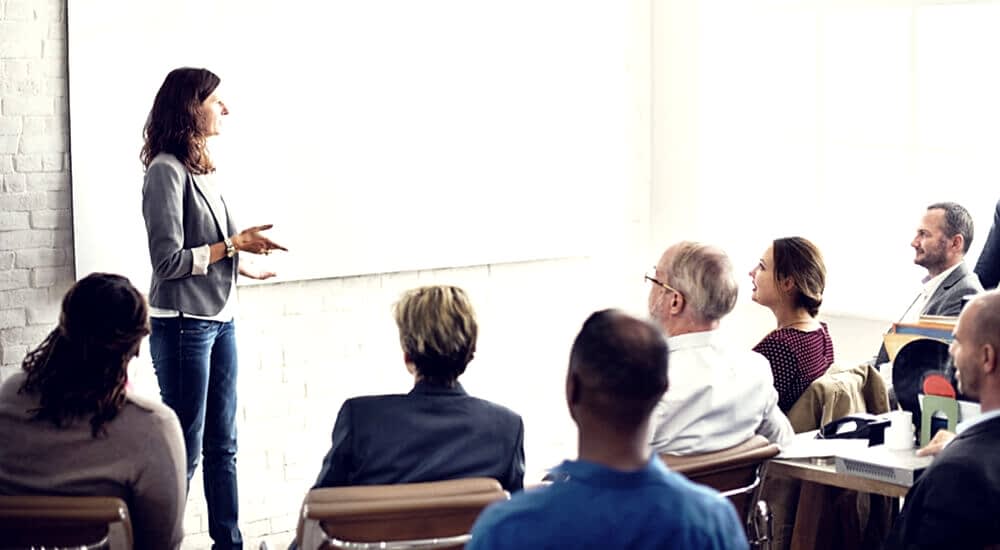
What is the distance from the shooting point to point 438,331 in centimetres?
334

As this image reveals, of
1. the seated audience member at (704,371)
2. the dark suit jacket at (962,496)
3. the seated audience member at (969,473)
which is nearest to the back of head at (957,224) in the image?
the seated audience member at (704,371)

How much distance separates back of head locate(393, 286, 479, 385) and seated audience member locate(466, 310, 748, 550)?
110cm

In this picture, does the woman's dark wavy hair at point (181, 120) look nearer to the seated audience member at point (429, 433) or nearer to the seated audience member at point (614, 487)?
the seated audience member at point (429, 433)

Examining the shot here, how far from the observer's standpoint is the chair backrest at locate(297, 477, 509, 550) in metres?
2.94

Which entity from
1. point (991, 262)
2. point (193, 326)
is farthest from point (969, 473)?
point (193, 326)

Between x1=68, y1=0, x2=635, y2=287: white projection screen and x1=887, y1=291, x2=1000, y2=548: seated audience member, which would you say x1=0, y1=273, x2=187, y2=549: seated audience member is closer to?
x1=887, y1=291, x2=1000, y2=548: seated audience member

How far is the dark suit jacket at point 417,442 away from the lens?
3.22 metres

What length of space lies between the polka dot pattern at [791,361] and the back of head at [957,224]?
4.31ft

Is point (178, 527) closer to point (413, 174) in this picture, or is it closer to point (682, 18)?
point (413, 174)

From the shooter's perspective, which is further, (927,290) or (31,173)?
(927,290)

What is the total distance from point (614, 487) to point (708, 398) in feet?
5.29

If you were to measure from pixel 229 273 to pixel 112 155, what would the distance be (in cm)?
65

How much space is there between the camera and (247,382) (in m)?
5.64

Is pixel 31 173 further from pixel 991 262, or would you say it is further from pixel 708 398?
pixel 991 262
